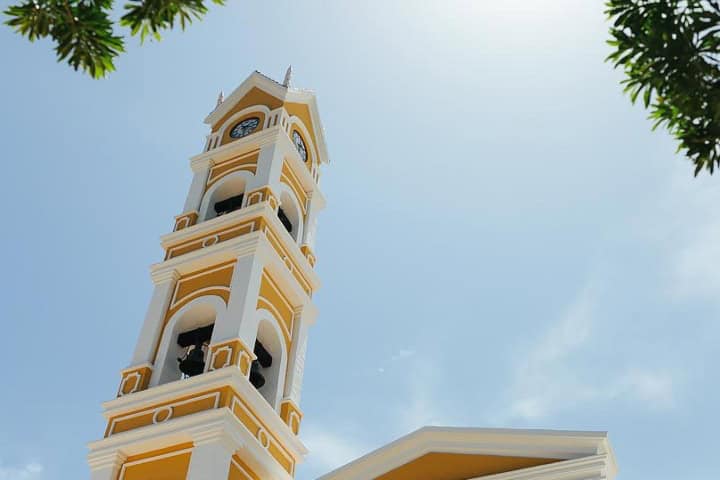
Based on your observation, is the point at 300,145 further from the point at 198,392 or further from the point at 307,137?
the point at 198,392

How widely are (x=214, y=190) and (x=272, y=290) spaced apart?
306 cm

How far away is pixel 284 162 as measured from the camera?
17484mm

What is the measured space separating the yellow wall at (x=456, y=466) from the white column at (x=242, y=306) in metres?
3.79

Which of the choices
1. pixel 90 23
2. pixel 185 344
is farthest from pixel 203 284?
pixel 90 23

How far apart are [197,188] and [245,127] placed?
1.74 meters

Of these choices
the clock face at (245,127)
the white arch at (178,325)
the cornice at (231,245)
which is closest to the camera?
the white arch at (178,325)

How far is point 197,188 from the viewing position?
57.0 ft

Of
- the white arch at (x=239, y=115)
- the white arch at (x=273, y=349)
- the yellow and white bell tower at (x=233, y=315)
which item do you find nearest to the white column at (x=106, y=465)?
the yellow and white bell tower at (x=233, y=315)

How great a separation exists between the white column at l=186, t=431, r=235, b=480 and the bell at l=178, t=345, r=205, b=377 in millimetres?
1556

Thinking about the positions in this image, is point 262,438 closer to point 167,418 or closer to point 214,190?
point 167,418

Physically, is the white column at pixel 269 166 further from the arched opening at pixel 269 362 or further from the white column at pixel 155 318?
the arched opening at pixel 269 362

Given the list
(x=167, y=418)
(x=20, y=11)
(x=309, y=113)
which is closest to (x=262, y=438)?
(x=167, y=418)

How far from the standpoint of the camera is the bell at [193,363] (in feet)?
44.9

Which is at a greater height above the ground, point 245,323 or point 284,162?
point 284,162
